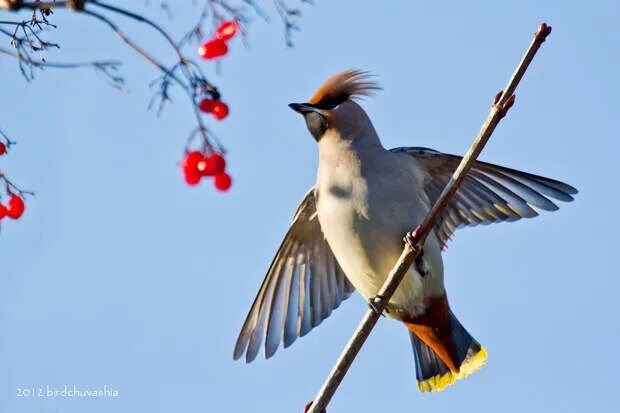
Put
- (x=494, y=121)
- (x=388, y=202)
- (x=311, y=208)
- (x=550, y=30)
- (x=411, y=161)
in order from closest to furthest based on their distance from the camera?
(x=550, y=30), (x=494, y=121), (x=388, y=202), (x=411, y=161), (x=311, y=208)

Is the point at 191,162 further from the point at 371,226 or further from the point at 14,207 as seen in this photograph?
the point at 371,226

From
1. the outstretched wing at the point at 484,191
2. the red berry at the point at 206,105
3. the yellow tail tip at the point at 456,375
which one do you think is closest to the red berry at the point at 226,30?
the red berry at the point at 206,105

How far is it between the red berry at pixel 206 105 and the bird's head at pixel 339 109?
208cm

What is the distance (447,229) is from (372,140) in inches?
27.2

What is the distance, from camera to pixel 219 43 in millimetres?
2836

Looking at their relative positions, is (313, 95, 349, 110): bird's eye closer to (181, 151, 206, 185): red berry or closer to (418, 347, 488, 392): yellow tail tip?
(418, 347, 488, 392): yellow tail tip

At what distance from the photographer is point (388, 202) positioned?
4.51 metres

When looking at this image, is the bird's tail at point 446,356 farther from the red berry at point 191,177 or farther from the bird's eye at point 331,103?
the red berry at point 191,177

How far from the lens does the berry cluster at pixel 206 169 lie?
9.46 feet

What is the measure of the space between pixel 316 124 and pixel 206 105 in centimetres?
219

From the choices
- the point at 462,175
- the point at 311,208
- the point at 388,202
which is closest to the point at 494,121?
the point at 462,175

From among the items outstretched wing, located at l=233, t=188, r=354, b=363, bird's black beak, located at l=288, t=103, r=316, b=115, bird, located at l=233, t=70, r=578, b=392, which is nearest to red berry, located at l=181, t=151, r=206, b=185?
bird, located at l=233, t=70, r=578, b=392

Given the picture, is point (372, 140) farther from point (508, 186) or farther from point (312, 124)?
point (508, 186)

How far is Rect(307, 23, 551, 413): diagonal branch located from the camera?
312 centimetres
